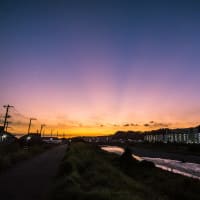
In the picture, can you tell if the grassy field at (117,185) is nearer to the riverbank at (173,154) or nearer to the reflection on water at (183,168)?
the reflection on water at (183,168)

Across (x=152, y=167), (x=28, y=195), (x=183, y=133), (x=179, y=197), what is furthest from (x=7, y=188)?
(x=183, y=133)

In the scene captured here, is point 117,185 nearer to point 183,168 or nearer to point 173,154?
point 183,168

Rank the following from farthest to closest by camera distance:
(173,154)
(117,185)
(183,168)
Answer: (173,154) → (183,168) → (117,185)

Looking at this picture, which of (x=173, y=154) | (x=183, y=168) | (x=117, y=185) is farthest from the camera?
(x=173, y=154)

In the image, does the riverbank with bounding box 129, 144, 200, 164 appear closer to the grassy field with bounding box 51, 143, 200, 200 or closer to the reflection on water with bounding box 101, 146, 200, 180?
the reflection on water with bounding box 101, 146, 200, 180

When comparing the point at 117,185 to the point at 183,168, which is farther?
the point at 183,168

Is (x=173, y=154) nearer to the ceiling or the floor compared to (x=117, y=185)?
nearer to the ceiling

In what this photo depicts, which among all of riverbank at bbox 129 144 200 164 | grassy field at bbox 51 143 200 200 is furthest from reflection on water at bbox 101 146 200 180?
riverbank at bbox 129 144 200 164

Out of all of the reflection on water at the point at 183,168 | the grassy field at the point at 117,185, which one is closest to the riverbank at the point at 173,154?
the reflection on water at the point at 183,168

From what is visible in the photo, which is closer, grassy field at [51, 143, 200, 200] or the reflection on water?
grassy field at [51, 143, 200, 200]

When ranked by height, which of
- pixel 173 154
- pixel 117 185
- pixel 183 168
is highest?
pixel 173 154

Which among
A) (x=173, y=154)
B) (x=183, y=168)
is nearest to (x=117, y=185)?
(x=183, y=168)

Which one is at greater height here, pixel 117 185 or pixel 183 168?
pixel 117 185

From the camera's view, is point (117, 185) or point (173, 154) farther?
point (173, 154)
